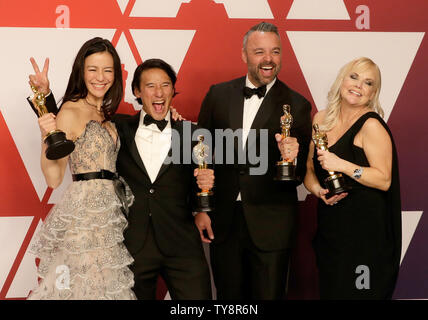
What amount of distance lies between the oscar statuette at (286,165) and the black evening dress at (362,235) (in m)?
0.29

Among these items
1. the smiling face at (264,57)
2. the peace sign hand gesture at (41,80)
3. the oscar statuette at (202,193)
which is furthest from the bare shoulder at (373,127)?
the peace sign hand gesture at (41,80)

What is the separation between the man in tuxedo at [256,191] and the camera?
3541 millimetres

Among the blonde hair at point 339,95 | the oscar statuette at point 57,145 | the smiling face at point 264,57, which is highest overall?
the smiling face at point 264,57

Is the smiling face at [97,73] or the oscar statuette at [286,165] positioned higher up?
the smiling face at [97,73]

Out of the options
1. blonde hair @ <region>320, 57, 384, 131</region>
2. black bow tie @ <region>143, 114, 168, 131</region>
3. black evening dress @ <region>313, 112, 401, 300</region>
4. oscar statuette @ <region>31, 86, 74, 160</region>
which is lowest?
black evening dress @ <region>313, 112, 401, 300</region>

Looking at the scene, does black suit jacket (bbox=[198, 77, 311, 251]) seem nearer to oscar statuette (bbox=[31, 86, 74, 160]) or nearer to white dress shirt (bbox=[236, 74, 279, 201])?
white dress shirt (bbox=[236, 74, 279, 201])

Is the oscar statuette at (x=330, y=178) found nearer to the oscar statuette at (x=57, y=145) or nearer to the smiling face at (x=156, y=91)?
the smiling face at (x=156, y=91)

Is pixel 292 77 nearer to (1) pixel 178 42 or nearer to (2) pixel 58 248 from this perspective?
(1) pixel 178 42

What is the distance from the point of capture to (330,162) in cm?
333

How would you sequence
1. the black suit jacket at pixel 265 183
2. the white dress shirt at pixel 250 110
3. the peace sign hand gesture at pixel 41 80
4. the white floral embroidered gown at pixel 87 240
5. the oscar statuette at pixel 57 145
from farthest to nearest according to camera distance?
the white dress shirt at pixel 250 110
the black suit jacket at pixel 265 183
the peace sign hand gesture at pixel 41 80
the white floral embroidered gown at pixel 87 240
the oscar statuette at pixel 57 145

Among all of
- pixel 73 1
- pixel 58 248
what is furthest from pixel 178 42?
pixel 58 248

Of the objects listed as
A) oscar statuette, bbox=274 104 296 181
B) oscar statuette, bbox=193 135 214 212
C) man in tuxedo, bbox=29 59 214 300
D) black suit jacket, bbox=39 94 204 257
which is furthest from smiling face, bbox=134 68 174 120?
oscar statuette, bbox=274 104 296 181

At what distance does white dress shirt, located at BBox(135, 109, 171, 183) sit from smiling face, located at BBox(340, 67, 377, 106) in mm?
1107

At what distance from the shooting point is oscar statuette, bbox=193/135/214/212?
3297mm
